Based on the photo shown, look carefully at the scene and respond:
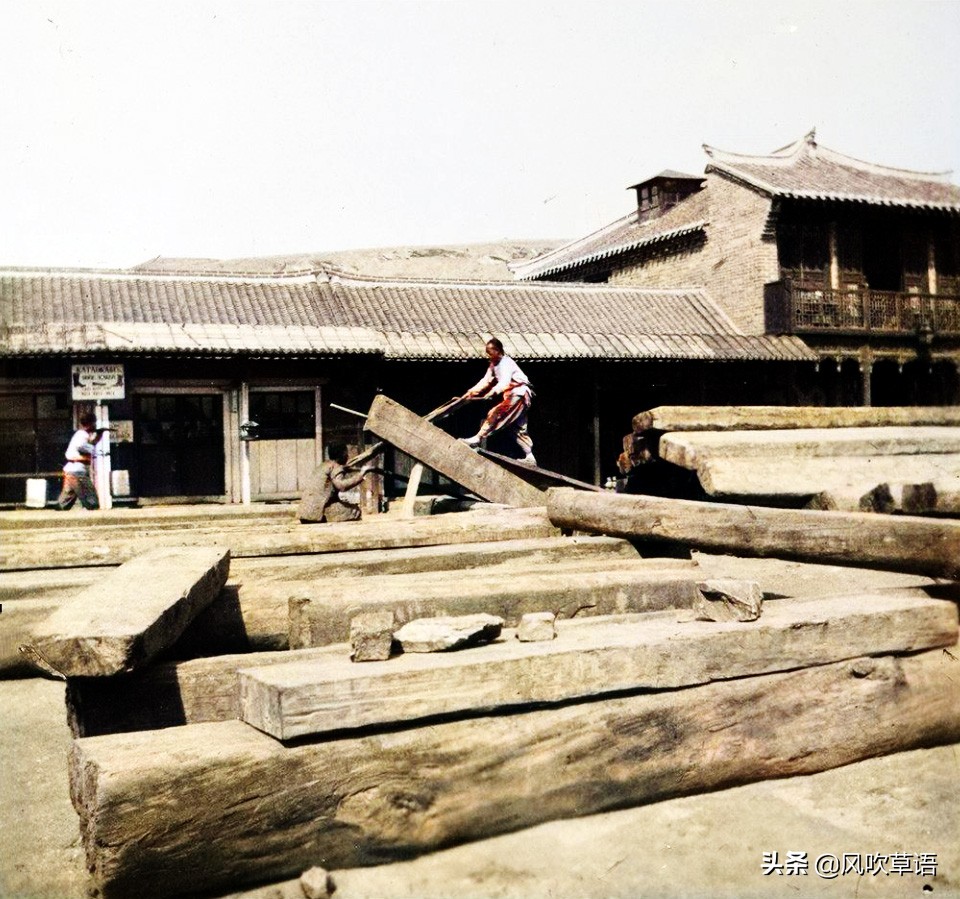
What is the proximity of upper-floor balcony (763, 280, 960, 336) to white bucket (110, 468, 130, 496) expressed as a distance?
471 inches

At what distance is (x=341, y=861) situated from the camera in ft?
8.84

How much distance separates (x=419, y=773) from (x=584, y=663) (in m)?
0.61

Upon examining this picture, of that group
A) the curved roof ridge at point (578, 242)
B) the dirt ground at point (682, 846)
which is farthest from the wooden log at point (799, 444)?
the curved roof ridge at point (578, 242)

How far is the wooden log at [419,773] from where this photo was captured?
2486 millimetres

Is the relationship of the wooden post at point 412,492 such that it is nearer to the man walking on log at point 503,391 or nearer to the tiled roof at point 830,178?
the man walking on log at point 503,391

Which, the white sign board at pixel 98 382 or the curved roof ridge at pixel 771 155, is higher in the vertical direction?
the curved roof ridge at pixel 771 155

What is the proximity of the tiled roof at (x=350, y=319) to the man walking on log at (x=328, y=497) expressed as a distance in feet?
22.0

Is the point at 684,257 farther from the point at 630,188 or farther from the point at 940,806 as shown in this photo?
the point at 940,806

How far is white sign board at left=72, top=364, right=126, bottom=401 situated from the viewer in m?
13.3

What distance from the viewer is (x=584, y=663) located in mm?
2953

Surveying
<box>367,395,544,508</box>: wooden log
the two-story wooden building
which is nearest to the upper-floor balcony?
the two-story wooden building

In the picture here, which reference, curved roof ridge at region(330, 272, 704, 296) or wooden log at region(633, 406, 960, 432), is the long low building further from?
wooden log at region(633, 406, 960, 432)

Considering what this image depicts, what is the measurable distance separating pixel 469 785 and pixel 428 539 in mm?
2360

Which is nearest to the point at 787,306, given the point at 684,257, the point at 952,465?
the point at 684,257
